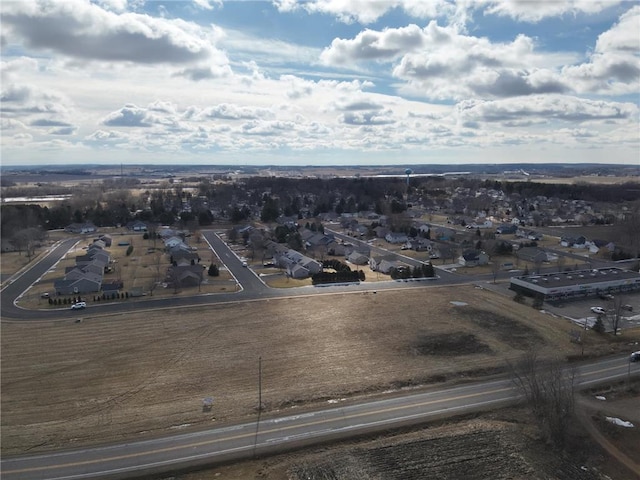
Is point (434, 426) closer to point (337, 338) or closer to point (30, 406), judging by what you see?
point (337, 338)

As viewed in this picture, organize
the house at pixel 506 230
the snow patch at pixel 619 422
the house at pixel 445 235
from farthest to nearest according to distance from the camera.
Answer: the house at pixel 506 230
the house at pixel 445 235
the snow patch at pixel 619 422

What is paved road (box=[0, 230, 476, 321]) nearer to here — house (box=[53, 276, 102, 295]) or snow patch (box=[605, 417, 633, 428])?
house (box=[53, 276, 102, 295])

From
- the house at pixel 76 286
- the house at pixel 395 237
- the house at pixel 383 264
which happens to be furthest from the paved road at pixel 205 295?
the house at pixel 395 237

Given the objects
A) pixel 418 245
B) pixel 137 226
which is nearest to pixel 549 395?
pixel 418 245

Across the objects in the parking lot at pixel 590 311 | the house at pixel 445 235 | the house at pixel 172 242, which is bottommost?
the parking lot at pixel 590 311

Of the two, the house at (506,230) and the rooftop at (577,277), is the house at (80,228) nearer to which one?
the rooftop at (577,277)

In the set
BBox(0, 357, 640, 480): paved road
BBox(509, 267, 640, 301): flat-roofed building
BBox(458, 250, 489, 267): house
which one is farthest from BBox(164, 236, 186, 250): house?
BBox(0, 357, 640, 480): paved road

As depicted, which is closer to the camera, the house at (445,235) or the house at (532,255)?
the house at (532,255)
